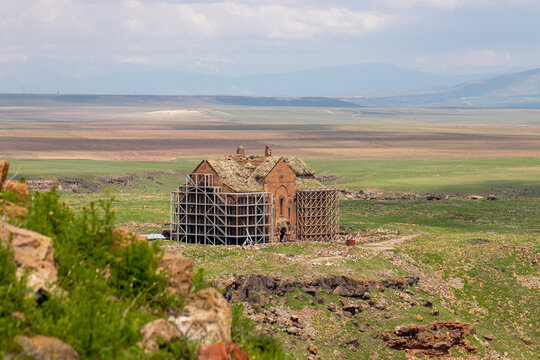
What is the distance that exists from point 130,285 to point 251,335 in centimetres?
395

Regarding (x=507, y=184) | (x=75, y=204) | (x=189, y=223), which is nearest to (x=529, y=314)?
(x=189, y=223)

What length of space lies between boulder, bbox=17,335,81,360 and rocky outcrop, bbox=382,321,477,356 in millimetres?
34059

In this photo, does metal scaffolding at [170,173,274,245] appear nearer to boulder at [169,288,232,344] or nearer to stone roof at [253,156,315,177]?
stone roof at [253,156,315,177]

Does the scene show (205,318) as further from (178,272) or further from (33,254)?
(33,254)

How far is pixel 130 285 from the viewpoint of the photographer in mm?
17609

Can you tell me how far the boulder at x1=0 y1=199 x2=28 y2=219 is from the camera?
60.5 feet

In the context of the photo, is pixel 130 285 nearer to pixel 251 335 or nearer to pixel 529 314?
pixel 251 335

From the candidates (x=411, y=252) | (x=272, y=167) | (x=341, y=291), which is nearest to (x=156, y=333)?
(x=341, y=291)

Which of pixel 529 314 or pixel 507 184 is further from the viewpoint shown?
pixel 507 184

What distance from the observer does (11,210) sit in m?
18.6

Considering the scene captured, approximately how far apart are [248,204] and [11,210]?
1833 inches

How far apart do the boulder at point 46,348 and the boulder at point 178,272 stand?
10.0 ft

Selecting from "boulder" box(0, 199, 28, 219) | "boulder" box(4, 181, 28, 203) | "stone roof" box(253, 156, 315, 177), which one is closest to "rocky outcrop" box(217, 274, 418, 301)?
"stone roof" box(253, 156, 315, 177)

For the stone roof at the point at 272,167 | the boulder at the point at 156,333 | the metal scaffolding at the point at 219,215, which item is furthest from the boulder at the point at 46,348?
the stone roof at the point at 272,167
